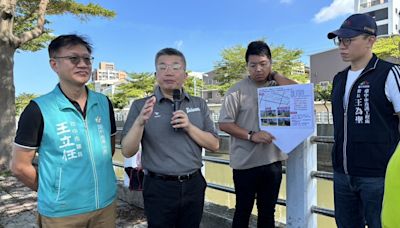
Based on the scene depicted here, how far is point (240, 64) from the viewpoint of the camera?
101ft

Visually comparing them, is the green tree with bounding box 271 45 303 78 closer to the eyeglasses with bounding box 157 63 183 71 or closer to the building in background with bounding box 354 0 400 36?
the building in background with bounding box 354 0 400 36

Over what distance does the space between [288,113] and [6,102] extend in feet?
24.2

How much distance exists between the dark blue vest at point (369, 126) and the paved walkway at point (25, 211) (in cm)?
261

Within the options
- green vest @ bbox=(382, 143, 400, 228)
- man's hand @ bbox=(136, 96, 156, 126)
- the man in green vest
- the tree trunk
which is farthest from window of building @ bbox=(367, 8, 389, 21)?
green vest @ bbox=(382, 143, 400, 228)

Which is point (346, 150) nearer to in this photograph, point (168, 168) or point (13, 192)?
point (168, 168)

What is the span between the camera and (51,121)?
6.51 feet

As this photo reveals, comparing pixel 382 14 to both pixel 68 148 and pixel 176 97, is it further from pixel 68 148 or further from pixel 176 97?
pixel 68 148

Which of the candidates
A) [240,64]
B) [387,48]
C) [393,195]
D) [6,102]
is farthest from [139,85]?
[393,195]

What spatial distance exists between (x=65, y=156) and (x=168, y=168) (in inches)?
24.8

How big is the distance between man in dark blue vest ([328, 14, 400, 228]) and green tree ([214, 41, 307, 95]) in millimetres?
27275

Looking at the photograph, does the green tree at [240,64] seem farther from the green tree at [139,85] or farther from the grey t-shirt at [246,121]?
→ the grey t-shirt at [246,121]

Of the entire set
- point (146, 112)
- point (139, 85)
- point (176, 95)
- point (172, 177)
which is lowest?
point (172, 177)

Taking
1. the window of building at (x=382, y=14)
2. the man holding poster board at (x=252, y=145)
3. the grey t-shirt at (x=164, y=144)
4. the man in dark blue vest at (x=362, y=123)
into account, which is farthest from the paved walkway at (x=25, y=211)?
the window of building at (x=382, y=14)

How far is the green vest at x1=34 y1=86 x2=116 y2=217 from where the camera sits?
6.53 feet
